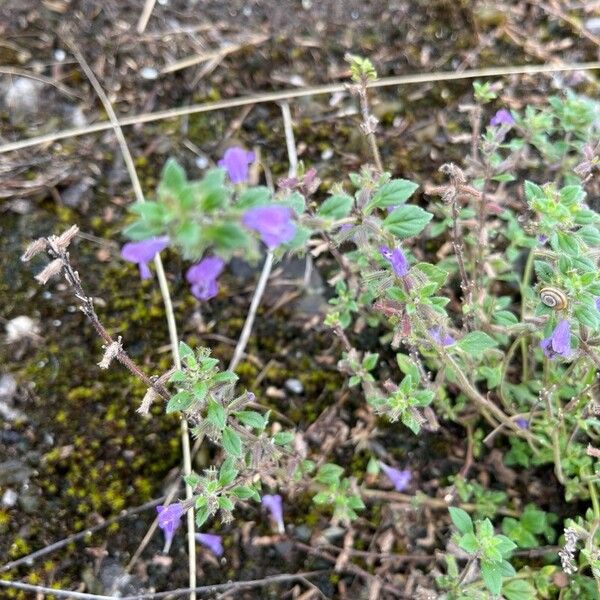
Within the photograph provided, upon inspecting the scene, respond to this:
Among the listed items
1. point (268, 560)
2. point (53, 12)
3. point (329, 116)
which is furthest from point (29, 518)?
point (53, 12)

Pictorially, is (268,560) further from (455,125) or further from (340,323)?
(455,125)

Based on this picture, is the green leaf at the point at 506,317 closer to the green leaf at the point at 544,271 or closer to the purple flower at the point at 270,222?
the green leaf at the point at 544,271

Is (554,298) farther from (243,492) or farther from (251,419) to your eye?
(243,492)

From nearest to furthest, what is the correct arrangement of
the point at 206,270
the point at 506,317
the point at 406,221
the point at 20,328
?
the point at 206,270, the point at 406,221, the point at 506,317, the point at 20,328

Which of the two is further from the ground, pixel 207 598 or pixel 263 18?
pixel 263 18

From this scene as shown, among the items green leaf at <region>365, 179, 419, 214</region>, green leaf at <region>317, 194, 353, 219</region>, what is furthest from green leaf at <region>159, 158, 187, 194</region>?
green leaf at <region>365, 179, 419, 214</region>

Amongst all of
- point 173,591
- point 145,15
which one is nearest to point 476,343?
point 173,591

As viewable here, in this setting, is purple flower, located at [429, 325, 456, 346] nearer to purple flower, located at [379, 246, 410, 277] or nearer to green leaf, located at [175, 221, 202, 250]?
purple flower, located at [379, 246, 410, 277]


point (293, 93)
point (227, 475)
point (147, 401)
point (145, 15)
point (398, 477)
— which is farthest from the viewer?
point (145, 15)

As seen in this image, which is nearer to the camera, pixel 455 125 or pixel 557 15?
pixel 455 125
